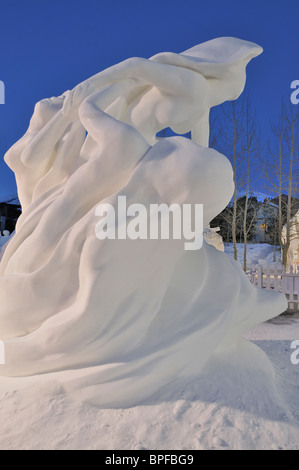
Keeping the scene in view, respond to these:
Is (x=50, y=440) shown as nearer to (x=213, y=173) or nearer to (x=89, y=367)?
(x=89, y=367)

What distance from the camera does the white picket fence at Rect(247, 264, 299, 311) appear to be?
730cm

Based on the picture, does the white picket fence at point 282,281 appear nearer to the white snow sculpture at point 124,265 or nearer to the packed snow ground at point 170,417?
the white snow sculpture at point 124,265

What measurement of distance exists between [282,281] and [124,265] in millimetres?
6293

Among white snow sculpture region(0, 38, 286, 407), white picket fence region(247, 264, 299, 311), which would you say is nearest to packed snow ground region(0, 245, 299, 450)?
white snow sculpture region(0, 38, 286, 407)

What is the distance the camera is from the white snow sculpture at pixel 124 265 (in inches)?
93.8

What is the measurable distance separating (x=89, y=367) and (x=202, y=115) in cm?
251

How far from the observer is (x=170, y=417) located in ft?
6.73

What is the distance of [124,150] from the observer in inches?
105

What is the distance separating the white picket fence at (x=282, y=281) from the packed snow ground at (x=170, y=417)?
5.11m

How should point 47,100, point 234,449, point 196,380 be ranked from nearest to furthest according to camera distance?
1. point 234,449
2. point 196,380
3. point 47,100

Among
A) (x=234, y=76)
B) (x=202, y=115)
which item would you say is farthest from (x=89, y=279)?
(x=234, y=76)

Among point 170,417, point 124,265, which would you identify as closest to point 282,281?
point 124,265

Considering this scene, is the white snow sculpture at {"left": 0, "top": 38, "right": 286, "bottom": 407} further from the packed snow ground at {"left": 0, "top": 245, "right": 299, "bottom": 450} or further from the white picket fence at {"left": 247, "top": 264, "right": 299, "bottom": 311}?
the white picket fence at {"left": 247, "top": 264, "right": 299, "bottom": 311}

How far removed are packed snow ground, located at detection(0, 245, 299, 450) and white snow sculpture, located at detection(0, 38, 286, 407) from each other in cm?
12
